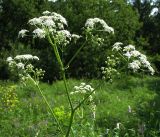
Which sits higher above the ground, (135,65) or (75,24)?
(75,24)

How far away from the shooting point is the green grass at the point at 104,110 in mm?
10234

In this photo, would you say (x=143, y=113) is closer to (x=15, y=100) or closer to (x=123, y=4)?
(x=15, y=100)

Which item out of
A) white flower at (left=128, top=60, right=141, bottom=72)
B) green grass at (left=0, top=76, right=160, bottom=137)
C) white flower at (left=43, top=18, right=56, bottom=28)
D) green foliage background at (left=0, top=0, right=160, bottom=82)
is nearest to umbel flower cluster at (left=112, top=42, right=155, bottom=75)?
white flower at (left=128, top=60, right=141, bottom=72)

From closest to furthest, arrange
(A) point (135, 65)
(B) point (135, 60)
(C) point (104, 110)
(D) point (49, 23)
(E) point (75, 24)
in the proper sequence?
(A) point (135, 65) → (B) point (135, 60) → (D) point (49, 23) → (C) point (104, 110) → (E) point (75, 24)

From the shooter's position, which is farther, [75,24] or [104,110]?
[75,24]

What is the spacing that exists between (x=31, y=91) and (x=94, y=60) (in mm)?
8605

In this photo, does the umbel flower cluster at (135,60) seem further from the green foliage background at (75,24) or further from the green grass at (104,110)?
the green foliage background at (75,24)

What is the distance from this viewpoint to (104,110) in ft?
44.7

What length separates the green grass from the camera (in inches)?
403

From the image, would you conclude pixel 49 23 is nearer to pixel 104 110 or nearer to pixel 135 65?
pixel 135 65

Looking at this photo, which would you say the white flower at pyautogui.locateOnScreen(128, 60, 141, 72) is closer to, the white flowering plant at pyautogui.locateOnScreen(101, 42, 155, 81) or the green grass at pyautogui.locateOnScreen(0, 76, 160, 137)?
the white flowering plant at pyautogui.locateOnScreen(101, 42, 155, 81)

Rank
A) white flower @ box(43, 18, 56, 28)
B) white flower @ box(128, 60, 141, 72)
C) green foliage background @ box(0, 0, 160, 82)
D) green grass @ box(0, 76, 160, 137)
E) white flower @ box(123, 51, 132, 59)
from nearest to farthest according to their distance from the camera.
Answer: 1. white flower @ box(128, 60, 141, 72)
2. white flower @ box(123, 51, 132, 59)
3. white flower @ box(43, 18, 56, 28)
4. green grass @ box(0, 76, 160, 137)
5. green foliage background @ box(0, 0, 160, 82)

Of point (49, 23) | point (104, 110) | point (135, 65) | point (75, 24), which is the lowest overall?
point (104, 110)

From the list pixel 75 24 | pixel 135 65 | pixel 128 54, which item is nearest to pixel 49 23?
pixel 128 54
